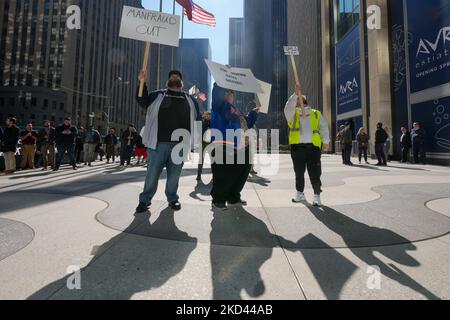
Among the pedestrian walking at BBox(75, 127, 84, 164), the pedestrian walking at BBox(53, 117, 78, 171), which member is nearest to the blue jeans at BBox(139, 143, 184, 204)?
the pedestrian walking at BBox(53, 117, 78, 171)

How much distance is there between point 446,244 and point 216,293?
2360 millimetres

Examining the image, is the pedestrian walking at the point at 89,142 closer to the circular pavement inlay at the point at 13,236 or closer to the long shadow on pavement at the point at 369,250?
the circular pavement inlay at the point at 13,236

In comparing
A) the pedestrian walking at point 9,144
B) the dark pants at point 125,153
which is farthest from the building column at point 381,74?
the pedestrian walking at point 9,144

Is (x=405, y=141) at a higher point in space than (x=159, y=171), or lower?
higher

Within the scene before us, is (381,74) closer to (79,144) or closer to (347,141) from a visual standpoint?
(347,141)

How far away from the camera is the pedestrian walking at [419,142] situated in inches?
519

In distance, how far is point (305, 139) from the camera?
4.77 m

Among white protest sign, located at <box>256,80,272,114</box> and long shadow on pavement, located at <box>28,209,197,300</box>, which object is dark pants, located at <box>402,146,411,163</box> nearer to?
white protest sign, located at <box>256,80,272,114</box>

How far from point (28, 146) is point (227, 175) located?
966 cm

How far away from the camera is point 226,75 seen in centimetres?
460

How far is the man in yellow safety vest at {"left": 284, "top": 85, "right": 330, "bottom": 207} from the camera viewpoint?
15.5 ft

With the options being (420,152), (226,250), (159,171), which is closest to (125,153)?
→ (159,171)

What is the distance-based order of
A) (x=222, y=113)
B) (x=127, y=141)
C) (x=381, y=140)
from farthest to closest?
(x=381, y=140)
(x=127, y=141)
(x=222, y=113)

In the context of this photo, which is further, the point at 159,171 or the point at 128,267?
the point at 159,171
